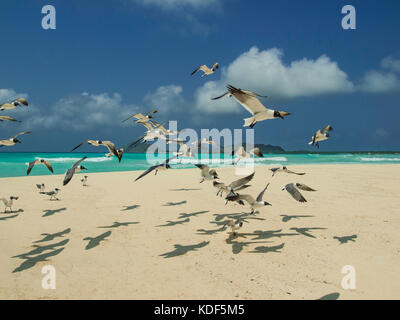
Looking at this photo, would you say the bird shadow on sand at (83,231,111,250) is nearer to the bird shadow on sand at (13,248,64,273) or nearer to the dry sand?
the dry sand

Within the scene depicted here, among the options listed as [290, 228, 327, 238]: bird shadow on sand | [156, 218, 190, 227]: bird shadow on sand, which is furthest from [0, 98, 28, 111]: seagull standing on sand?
[290, 228, 327, 238]: bird shadow on sand

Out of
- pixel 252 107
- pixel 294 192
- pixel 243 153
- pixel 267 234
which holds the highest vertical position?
pixel 252 107

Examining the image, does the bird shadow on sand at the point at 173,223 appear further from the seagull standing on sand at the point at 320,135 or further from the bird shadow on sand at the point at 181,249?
the seagull standing on sand at the point at 320,135

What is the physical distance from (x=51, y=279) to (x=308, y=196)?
340 inches

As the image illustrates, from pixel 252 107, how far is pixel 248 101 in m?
0.27

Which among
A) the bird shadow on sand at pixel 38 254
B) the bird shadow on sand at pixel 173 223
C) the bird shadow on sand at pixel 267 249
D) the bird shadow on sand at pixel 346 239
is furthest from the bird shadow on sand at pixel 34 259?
the bird shadow on sand at pixel 346 239

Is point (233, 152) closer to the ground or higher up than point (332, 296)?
higher up

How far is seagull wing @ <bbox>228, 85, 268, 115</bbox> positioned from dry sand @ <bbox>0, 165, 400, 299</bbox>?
2.23 metres

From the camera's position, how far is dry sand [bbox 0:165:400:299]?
3514mm

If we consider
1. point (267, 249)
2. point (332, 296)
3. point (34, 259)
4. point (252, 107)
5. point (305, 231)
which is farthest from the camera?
point (305, 231)

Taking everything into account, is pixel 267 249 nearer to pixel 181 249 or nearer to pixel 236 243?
pixel 236 243

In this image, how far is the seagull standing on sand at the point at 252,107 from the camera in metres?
4.59

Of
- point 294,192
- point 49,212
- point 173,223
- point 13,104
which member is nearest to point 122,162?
point 49,212

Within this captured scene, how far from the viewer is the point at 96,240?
539cm
